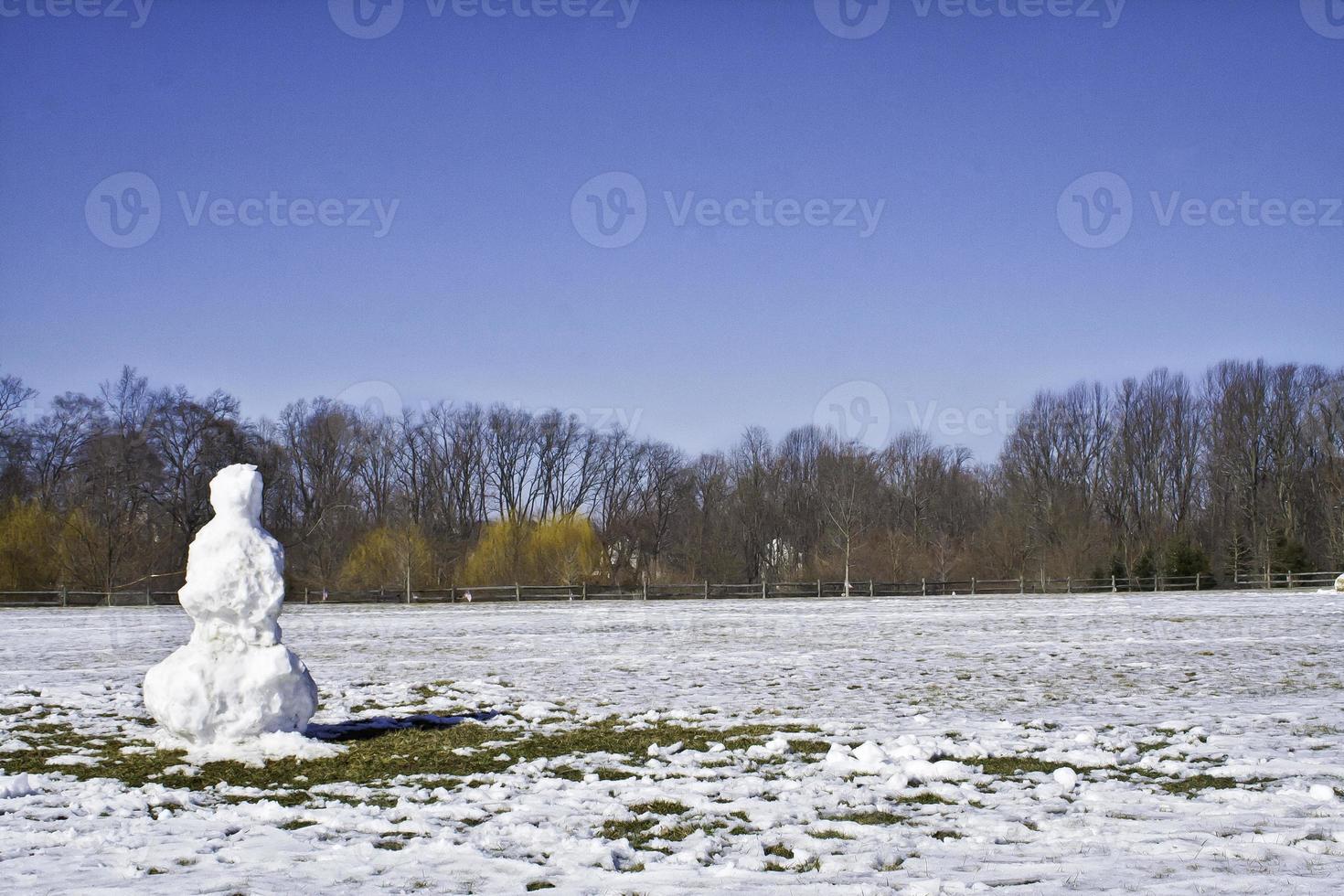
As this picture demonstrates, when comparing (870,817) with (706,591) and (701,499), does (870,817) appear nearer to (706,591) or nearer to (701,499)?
(706,591)

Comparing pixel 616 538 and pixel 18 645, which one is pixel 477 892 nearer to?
pixel 18 645

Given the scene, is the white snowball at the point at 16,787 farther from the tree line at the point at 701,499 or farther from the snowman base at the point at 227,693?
the tree line at the point at 701,499

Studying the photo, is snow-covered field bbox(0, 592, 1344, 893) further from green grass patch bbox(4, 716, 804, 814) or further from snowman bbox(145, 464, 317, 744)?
snowman bbox(145, 464, 317, 744)

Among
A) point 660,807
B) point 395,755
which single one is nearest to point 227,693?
point 395,755

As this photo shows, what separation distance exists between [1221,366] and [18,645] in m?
69.8

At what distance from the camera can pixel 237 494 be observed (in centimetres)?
1028

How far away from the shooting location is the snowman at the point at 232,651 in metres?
9.84

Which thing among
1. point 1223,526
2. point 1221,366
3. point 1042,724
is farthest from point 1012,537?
point 1042,724

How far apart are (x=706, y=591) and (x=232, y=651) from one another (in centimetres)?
4132

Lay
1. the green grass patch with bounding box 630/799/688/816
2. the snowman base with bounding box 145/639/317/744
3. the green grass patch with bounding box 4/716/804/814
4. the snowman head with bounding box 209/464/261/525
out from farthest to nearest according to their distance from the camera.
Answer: the snowman head with bounding box 209/464/261/525
the snowman base with bounding box 145/639/317/744
the green grass patch with bounding box 4/716/804/814
the green grass patch with bounding box 630/799/688/816

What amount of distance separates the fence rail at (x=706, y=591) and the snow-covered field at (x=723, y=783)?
3282 centimetres

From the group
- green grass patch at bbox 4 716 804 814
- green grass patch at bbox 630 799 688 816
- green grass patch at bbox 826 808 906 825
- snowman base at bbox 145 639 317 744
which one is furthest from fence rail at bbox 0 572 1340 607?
green grass patch at bbox 826 808 906 825

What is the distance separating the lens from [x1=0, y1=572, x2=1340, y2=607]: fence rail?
4800 centimetres

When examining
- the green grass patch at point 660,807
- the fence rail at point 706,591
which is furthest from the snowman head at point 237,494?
the fence rail at point 706,591
